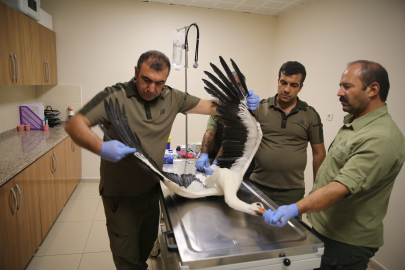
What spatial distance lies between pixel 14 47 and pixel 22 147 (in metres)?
0.98

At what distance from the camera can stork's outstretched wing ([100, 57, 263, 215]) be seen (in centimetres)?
122

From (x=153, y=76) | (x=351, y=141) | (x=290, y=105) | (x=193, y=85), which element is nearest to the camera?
(x=351, y=141)

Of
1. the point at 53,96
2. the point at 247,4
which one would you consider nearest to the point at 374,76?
the point at 247,4

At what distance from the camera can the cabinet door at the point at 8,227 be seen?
157cm

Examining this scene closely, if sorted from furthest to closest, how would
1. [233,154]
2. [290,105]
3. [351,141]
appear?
[290,105]
[233,154]
[351,141]

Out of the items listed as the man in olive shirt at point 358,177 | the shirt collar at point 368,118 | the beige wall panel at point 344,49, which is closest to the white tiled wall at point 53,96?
the beige wall panel at point 344,49

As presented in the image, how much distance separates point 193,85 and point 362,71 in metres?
2.86

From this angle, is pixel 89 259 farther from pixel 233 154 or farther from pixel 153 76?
pixel 153 76

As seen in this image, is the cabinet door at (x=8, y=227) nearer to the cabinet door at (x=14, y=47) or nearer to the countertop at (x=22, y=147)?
the countertop at (x=22, y=147)

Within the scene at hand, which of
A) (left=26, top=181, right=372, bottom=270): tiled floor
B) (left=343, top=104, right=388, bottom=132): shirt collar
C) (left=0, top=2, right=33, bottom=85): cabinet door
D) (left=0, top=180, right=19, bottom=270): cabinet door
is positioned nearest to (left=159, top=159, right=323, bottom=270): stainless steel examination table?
(left=343, top=104, right=388, bottom=132): shirt collar

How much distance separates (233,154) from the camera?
171cm

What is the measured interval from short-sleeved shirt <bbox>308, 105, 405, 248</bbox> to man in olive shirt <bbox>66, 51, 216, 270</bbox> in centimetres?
80

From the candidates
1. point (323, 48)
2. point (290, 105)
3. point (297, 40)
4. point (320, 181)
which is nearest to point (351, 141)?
point (320, 181)

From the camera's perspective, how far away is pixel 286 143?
1821 mm
